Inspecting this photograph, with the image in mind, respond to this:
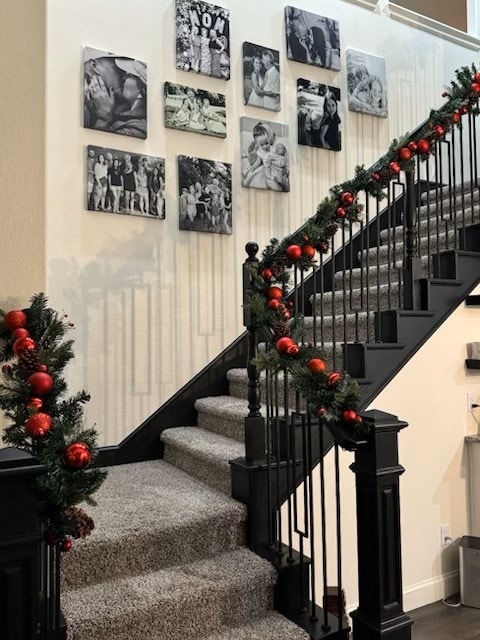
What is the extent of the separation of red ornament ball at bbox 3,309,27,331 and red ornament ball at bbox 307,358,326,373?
2.96ft

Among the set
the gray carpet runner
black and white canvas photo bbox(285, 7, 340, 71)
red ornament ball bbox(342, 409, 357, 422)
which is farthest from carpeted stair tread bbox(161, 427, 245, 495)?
black and white canvas photo bbox(285, 7, 340, 71)

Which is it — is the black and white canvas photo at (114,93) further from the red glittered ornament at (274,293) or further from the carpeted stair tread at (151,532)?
the carpeted stair tread at (151,532)

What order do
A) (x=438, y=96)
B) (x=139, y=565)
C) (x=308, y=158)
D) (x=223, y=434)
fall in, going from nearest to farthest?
1. (x=139, y=565)
2. (x=223, y=434)
3. (x=308, y=158)
4. (x=438, y=96)

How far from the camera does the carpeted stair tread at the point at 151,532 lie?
1.98 m

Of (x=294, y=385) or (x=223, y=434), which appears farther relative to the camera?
(x=223, y=434)

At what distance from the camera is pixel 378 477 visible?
174cm

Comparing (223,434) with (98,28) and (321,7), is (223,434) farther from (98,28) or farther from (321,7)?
(321,7)

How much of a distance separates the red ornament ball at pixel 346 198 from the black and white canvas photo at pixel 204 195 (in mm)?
1235

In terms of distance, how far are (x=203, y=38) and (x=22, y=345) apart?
2953mm

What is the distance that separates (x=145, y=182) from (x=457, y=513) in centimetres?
280

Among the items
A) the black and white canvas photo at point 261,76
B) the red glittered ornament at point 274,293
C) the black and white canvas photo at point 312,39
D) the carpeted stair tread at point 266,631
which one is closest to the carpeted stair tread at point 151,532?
the carpeted stair tread at point 266,631

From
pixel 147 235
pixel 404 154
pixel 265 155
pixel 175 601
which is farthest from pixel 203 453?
pixel 265 155

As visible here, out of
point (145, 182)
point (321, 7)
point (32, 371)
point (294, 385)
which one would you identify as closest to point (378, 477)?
point (294, 385)

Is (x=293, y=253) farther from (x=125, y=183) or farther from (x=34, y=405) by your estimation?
(x=125, y=183)
